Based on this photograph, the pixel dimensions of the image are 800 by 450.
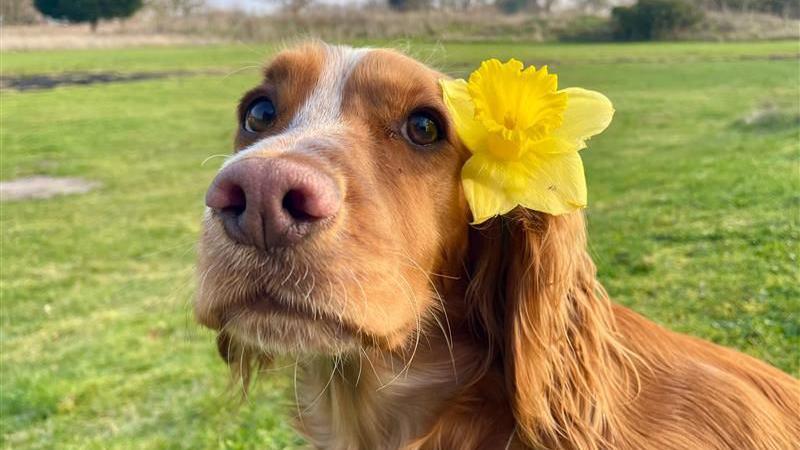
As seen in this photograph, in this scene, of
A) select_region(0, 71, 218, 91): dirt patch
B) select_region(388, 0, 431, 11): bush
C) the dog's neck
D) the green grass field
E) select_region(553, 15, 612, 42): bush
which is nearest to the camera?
the dog's neck

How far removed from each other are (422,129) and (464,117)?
159 millimetres

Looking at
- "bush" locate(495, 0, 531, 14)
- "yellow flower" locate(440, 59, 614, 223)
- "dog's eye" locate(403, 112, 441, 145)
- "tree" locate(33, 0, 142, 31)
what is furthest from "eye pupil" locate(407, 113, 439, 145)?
"bush" locate(495, 0, 531, 14)

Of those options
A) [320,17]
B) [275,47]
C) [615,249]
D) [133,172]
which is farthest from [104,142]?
[275,47]

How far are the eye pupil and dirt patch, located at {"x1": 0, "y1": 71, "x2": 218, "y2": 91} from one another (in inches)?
399

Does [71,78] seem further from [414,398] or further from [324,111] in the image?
[414,398]

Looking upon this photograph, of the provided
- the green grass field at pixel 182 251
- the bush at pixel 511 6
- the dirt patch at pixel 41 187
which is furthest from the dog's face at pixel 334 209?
the dirt patch at pixel 41 187

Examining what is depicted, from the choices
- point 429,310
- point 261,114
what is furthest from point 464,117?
point 261,114

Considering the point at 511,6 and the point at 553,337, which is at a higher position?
the point at 511,6

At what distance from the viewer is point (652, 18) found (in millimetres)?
11523

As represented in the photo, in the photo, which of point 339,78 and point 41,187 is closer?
point 339,78

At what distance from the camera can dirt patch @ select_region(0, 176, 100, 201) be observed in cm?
1358

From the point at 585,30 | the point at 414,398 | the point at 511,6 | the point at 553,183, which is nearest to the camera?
the point at 553,183

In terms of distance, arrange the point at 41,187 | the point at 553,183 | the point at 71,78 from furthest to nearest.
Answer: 1. the point at 71,78
2. the point at 41,187
3. the point at 553,183

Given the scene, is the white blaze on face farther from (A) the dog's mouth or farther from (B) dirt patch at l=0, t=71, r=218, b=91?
(B) dirt patch at l=0, t=71, r=218, b=91
